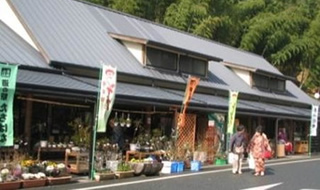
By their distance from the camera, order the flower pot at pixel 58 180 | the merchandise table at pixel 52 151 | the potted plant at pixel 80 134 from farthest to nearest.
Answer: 1. the potted plant at pixel 80 134
2. the merchandise table at pixel 52 151
3. the flower pot at pixel 58 180

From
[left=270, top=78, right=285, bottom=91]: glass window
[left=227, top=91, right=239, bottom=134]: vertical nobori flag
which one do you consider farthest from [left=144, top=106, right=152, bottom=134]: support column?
[left=270, top=78, right=285, bottom=91]: glass window

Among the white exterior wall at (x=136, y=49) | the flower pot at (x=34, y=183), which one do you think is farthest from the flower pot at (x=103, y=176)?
the white exterior wall at (x=136, y=49)

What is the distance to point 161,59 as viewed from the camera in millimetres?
23922

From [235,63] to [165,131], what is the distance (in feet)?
35.0

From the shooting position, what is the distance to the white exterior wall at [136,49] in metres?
22.9

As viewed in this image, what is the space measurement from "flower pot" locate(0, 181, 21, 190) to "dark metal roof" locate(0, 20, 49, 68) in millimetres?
3752

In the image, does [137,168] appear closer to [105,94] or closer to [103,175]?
[103,175]

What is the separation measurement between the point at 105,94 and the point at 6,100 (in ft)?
10.7

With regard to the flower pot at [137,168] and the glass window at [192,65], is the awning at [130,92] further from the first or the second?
the flower pot at [137,168]

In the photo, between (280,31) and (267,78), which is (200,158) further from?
(280,31)

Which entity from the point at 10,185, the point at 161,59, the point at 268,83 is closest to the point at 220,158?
the point at 161,59

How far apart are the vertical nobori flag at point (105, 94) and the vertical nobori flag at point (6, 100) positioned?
2992 mm

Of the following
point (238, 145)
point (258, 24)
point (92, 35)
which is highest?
point (258, 24)

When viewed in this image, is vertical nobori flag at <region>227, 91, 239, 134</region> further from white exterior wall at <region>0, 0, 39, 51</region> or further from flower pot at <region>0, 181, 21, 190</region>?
flower pot at <region>0, 181, 21, 190</region>
